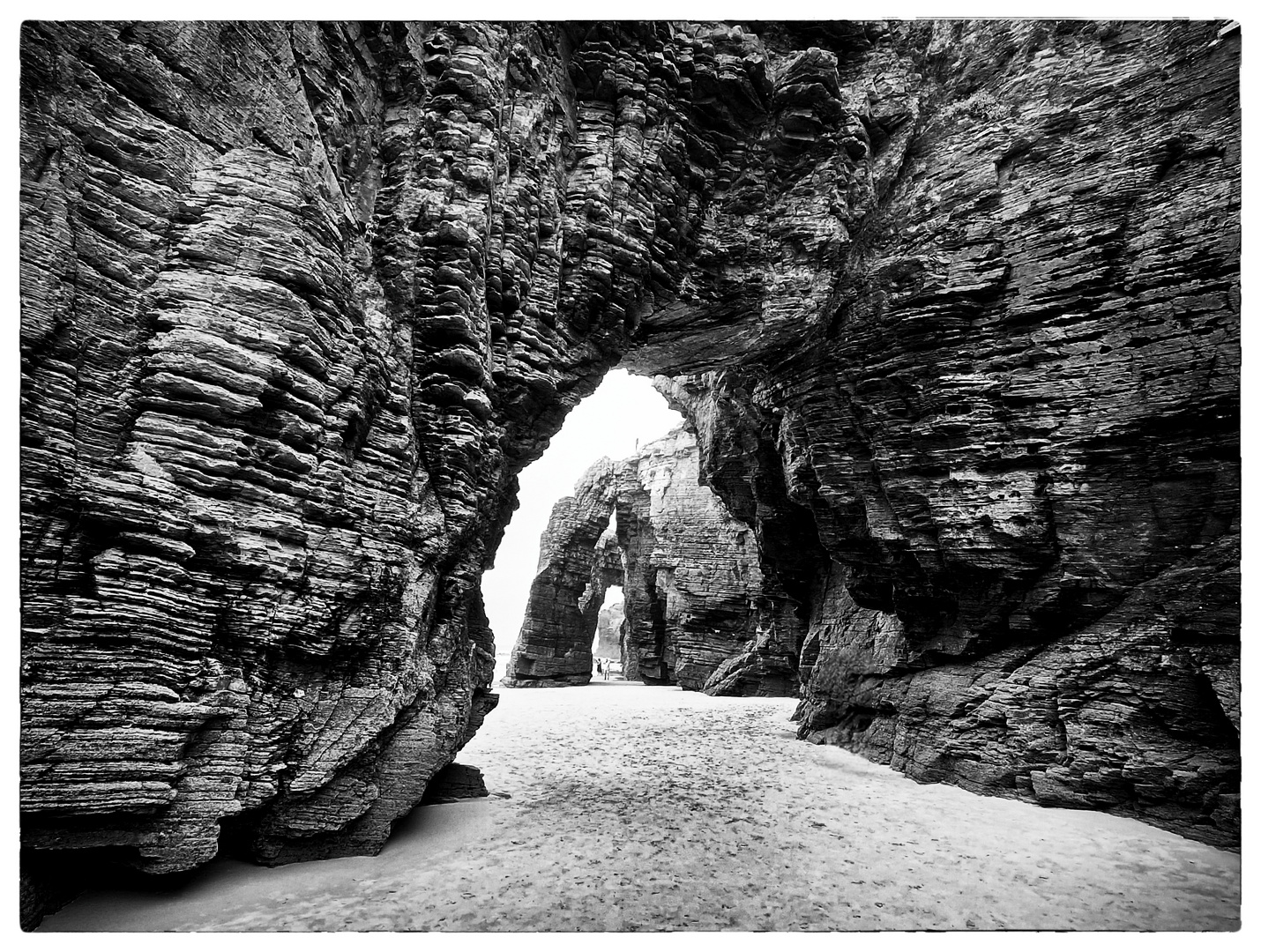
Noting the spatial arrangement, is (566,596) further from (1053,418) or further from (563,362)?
(1053,418)

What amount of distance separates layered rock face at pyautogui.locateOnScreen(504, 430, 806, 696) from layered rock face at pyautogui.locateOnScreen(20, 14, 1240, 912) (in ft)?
32.6

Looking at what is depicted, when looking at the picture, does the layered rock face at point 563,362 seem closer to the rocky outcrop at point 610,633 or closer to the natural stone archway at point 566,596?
the natural stone archway at point 566,596

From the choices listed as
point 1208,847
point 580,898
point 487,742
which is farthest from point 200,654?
point 1208,847

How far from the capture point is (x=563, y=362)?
30.8 feet

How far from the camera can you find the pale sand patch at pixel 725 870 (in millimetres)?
5695

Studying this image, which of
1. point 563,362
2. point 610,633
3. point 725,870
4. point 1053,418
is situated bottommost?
point 610,633

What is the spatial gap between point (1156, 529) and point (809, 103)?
8199 mm

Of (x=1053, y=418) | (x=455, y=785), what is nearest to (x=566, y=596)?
(x=455, y=785)

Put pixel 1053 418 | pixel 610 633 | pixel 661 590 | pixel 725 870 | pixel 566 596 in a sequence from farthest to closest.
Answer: pixel 610 633
pixel 566 596
pixel 661 590
pixel 1053 418
pixel 725 870

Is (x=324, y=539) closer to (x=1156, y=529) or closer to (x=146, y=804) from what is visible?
(x=146, y=804)

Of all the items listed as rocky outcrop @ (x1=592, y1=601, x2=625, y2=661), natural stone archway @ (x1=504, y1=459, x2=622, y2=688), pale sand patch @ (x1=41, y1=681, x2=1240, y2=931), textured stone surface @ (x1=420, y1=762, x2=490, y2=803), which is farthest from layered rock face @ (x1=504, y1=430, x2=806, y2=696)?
textured stone surface @ (x1=420, y1=762, x2=490, y2=803)

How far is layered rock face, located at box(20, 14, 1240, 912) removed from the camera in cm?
513

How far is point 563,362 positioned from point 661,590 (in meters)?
20.7

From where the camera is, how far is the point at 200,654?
211 inches
